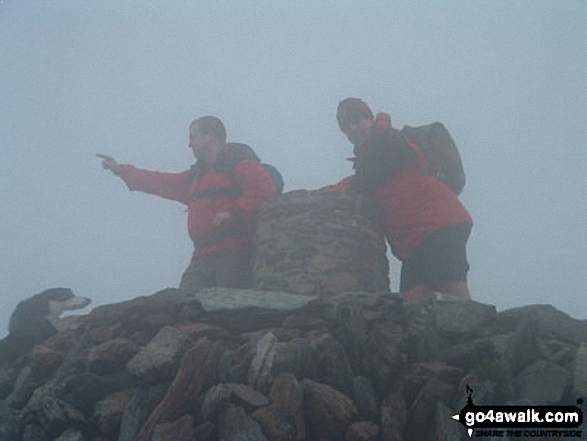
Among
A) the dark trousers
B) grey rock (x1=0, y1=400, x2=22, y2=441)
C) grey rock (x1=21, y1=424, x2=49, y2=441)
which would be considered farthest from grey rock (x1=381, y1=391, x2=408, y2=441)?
the dark trousers

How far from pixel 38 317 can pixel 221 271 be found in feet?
7.44

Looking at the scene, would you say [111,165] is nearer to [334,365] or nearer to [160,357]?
[160,357]

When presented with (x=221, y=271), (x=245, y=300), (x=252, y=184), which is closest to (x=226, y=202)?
(x=252, y=184)

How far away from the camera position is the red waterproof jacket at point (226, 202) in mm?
7617

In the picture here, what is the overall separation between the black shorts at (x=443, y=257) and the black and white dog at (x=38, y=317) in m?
4.05

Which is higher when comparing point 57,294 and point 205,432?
point 57,294

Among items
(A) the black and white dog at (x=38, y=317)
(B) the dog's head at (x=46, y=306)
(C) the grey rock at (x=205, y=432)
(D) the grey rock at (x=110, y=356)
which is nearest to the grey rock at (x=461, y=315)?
(C) the grey rock at (x=205, y=432)

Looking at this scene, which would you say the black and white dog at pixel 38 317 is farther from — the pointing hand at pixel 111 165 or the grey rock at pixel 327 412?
the grey rock at pixel 327 412

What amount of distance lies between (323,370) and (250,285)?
2.77 meters

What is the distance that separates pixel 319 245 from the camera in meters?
6.98

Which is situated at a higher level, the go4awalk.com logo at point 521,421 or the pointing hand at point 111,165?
the pointing hand at point 111,165

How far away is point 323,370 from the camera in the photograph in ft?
15.2

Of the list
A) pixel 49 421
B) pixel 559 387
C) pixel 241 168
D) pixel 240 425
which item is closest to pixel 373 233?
pixel 241 168

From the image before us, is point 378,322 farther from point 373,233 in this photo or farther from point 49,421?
point 49,421
